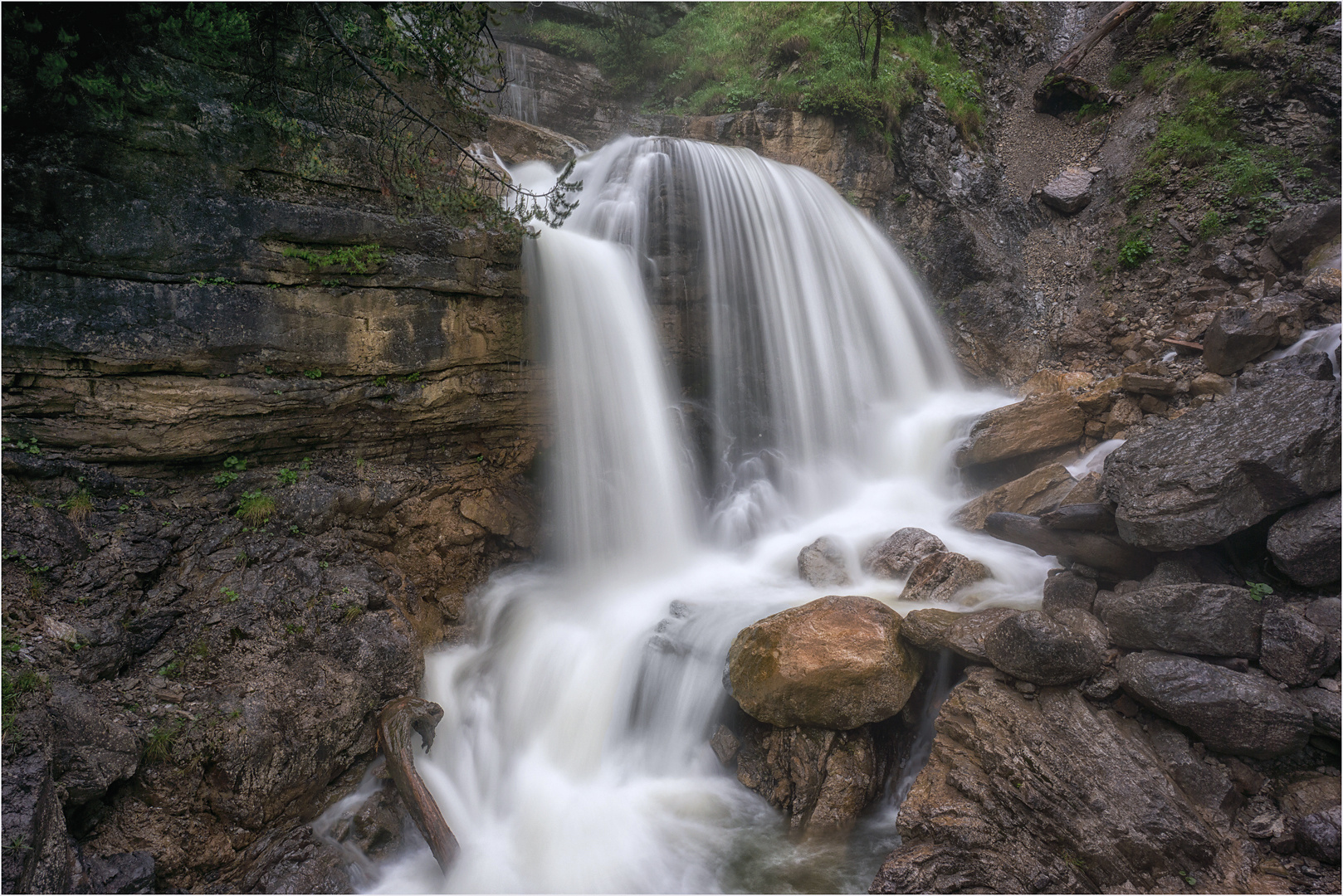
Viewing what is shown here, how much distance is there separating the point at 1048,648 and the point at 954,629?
64 centimetres

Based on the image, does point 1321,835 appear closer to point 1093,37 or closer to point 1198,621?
point 1198,621

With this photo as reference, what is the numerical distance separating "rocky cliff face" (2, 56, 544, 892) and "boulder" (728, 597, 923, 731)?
9.52 ft

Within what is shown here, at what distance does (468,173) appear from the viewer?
6.40m

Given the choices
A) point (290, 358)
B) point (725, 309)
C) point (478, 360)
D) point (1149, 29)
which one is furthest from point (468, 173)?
point (1149, 29)

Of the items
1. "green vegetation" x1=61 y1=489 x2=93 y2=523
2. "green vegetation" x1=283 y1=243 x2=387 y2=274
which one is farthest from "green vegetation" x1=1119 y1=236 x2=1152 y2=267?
"green vegetation" x1=61 y1=489 x2=93 y2=523

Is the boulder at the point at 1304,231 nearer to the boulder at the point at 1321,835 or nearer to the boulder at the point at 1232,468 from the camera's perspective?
the boulder at the point at 1232,468

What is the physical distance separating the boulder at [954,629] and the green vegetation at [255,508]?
5242mm

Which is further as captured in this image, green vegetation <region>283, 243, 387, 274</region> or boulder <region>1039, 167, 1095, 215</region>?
boulder <region>1039, 167, 1095, 215</region>

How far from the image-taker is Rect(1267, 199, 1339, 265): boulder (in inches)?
280

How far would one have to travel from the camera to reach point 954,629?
4547mm

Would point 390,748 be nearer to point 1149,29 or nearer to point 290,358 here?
point 290,358

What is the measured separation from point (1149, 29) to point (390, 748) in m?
15.6

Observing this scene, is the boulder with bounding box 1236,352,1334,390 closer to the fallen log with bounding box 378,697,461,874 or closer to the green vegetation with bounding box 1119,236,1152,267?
the green vegetation with bounding box 1119,236,1152,267

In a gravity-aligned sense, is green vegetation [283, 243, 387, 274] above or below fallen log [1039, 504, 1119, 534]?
above
